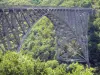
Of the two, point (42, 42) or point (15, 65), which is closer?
point (15, 65)

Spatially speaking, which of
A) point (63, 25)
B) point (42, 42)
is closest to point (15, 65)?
point (63, 25)

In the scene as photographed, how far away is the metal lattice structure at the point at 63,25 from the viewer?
28562 mm

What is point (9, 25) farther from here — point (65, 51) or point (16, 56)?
point (65, 51)

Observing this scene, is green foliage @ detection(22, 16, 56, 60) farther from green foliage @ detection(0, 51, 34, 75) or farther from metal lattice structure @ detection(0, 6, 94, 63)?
green foliage @ detection(0, 51, 34, 75)

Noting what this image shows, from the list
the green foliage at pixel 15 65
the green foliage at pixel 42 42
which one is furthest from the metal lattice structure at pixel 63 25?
the green foliage at pixel 15 65

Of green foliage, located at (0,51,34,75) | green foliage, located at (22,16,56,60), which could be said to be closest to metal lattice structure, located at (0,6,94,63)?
green foliage, located at (22,16,56,60)

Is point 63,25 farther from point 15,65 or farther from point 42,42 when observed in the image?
point 15,65

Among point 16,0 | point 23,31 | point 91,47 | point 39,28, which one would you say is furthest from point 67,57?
point 16,0

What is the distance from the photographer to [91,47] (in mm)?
49031

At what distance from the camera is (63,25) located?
143ft

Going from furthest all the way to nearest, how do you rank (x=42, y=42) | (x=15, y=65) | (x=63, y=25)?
(x=42, y=42) < (x=63, y=25) < (x=15, y=65)

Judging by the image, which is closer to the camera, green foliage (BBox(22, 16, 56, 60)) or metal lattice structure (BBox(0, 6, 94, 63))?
metal lattice structure (BBox(0, 6, 94, 63))

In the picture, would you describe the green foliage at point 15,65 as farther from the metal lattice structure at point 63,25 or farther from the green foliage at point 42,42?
the green foliage at point 42,42

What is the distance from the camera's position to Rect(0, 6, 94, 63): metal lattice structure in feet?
93.7
